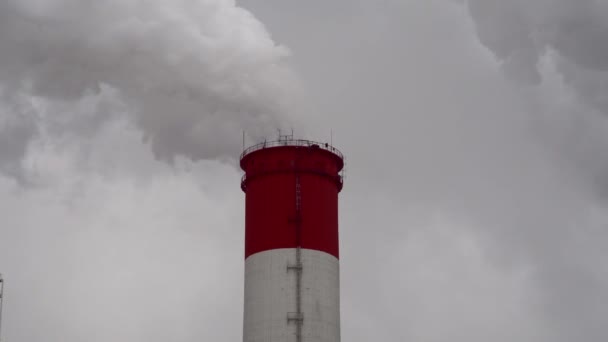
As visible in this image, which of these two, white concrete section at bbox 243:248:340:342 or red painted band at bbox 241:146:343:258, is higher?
red painted band at bbox 241:146:343:258

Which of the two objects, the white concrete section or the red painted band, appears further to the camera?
the red painted band

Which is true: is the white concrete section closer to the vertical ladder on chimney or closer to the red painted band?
the vertical ladder on chimney

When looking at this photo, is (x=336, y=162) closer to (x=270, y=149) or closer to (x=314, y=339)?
(x=270, y=149)

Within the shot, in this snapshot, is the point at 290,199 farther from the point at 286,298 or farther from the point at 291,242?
the point at 286,298

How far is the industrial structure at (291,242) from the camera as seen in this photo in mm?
62562

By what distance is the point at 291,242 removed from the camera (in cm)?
6388

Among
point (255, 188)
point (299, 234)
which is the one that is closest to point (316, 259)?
point (299, 234)

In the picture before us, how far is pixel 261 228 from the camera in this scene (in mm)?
65000

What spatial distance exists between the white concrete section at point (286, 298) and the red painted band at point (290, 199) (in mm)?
845

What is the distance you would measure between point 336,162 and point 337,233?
478 centimetres

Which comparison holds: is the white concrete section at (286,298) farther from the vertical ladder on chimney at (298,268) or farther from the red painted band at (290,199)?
the red painted band at (290,199)

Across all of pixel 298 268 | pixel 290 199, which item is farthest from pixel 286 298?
pixel 290 199

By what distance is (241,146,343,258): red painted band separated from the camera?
211 feet

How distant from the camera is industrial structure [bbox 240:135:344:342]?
205ft
